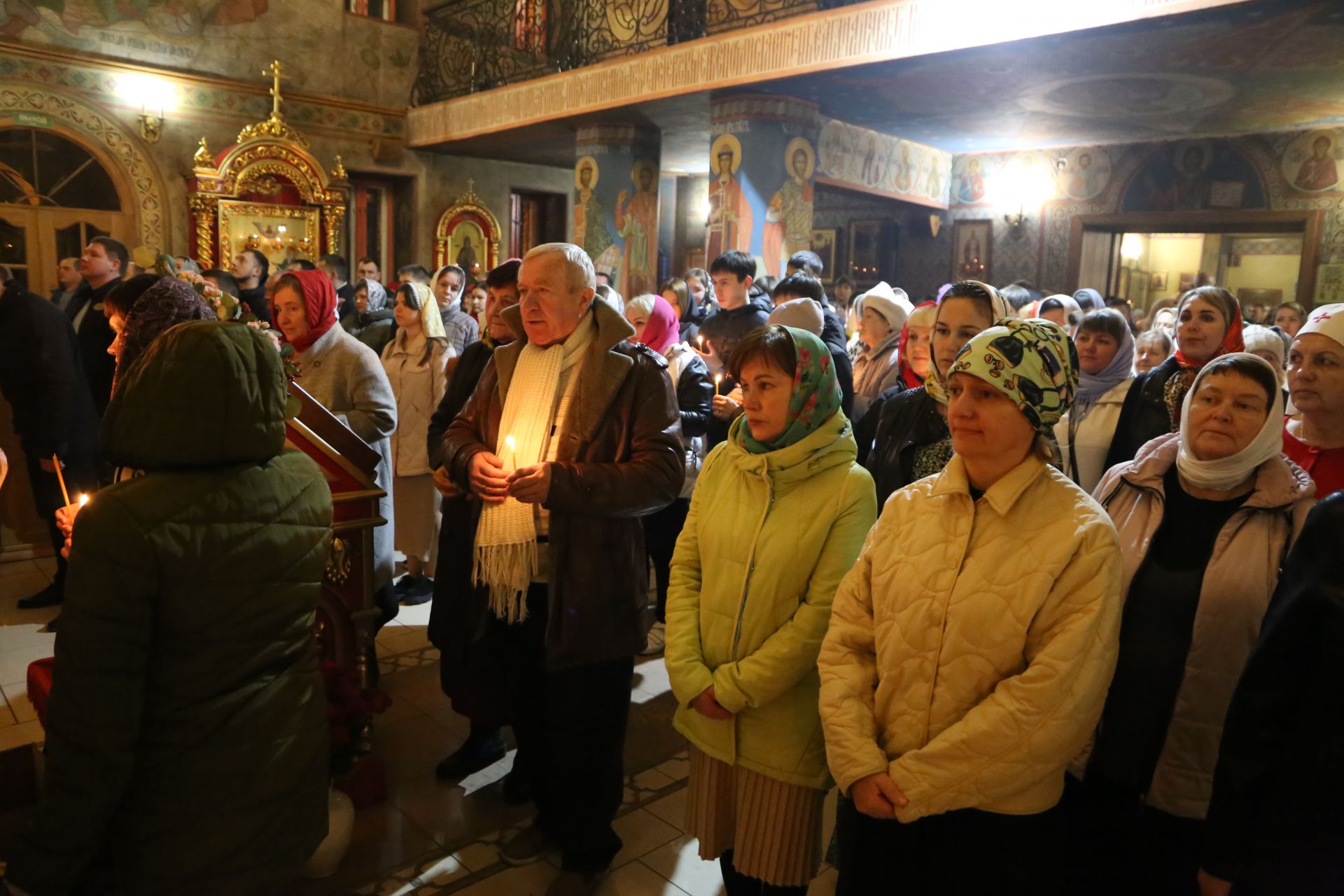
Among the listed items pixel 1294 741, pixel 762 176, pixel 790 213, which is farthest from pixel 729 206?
pixel 1294 741

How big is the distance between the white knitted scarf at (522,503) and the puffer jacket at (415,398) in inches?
91.1

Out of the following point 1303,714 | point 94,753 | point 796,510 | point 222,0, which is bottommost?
point 94,753

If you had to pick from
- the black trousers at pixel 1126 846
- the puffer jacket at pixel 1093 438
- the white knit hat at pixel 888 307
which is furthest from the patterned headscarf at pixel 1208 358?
the black trousers at pixel 1126 846

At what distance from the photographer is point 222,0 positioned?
11.0 metres

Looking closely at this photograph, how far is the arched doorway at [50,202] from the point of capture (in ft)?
32.0

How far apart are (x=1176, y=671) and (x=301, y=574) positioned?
1.85 metres

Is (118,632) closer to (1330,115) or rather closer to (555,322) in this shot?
(555,322)

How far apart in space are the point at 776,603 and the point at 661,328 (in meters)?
2.42

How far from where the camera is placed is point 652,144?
10.4m

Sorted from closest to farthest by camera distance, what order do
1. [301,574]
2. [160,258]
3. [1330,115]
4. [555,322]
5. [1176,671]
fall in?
1. [301,574]
2. [1176,671]
3. [555,322]
4. [160,258]
5. [1330,115]

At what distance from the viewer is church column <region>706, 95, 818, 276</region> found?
8344 millimetres

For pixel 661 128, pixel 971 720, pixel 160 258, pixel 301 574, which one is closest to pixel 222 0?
pixel 661 128

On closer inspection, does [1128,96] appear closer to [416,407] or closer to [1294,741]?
[416,407]

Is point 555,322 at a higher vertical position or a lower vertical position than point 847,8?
lower
